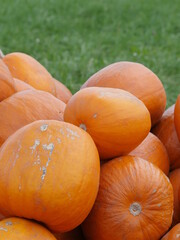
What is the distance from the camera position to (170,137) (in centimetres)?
206

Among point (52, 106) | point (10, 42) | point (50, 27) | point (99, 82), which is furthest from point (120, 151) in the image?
point (50, 27)

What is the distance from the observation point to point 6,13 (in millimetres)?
6480

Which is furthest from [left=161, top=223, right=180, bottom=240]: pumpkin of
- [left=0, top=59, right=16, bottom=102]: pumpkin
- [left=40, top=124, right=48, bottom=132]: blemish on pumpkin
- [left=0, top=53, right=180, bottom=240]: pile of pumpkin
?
[left=0, top=59, right=16, bottom=102]: pumpkin

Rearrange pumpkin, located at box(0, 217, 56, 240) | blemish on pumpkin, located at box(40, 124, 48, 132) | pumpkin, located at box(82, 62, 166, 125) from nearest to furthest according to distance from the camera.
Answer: pumpkin, located at box(0, 217, 56, 240)
blemish on pumpkin, located at box(40, 124, 48, 132)
pumpkin, located at box(82, 62, 166, 125)

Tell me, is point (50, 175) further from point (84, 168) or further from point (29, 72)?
point (29, 72)

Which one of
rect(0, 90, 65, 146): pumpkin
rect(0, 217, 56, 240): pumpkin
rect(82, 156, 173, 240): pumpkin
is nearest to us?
rect(0, 217, 56, 240): pumpkin

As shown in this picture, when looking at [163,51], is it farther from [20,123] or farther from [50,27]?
[20,123]

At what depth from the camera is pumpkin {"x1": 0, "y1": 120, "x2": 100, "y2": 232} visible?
1324mm

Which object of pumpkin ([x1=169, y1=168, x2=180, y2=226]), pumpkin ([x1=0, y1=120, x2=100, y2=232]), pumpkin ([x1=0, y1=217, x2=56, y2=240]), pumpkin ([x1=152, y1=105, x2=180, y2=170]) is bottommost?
pumpkin ([x1=169, y1=168, x2=180, y2=226])

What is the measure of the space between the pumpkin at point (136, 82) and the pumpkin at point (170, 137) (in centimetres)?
6

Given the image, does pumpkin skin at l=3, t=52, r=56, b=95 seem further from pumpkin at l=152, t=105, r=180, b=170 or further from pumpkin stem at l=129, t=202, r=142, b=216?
pumpkin stem at l=129, t=202, r=142, b=216

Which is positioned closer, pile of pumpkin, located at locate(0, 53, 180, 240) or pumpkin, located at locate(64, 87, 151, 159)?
pile of pumpkin, located at locate(0, 53, 180, 240)

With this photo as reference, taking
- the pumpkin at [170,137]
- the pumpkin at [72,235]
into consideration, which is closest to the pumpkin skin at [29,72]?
the pumpkin at [170,137]

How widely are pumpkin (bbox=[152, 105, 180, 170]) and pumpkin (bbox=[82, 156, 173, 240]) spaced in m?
0.46
